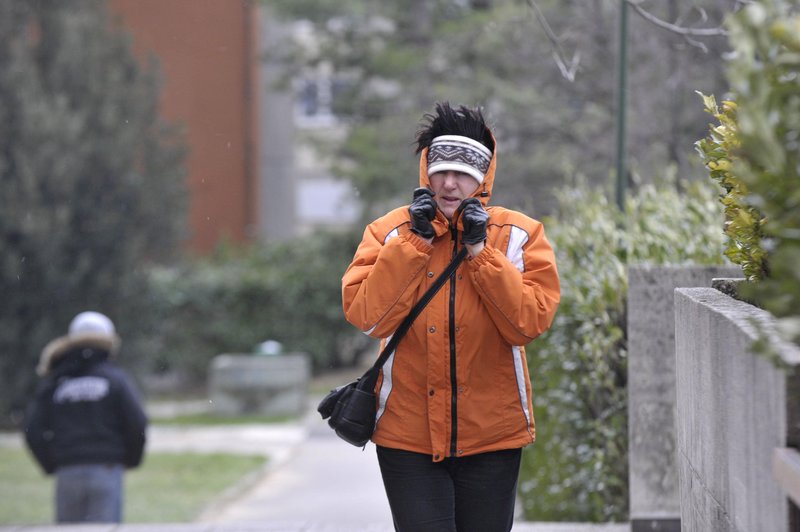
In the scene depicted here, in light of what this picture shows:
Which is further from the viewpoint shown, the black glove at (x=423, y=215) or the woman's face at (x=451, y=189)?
the woman's face at (x=451, y=189)

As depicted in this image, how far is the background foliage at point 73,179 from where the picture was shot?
55.4 ft

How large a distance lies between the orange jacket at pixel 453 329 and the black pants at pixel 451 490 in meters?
0.07

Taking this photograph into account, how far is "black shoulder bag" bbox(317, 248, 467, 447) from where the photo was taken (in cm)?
401

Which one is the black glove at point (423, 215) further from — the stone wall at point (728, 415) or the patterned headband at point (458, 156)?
the stone wall at point (728, 415)

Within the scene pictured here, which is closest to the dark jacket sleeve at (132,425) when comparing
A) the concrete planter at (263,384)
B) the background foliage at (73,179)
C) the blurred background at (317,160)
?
the blurred background at (317,160)

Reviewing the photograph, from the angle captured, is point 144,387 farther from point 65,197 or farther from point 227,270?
point 227,270

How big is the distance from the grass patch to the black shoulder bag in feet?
23.7

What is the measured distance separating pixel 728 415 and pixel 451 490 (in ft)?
3.57

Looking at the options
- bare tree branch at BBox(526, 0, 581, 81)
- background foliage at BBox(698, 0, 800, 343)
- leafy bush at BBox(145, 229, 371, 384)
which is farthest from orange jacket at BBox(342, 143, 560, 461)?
leafy bush at BBox(145, 229, 371, 384)

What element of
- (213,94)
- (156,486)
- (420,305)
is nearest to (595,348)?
(420,305)

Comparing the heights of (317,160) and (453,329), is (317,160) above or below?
above

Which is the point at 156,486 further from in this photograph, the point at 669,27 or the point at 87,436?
the point at 669,27

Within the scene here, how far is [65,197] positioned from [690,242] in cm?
1257

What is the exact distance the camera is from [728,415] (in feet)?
10.9
